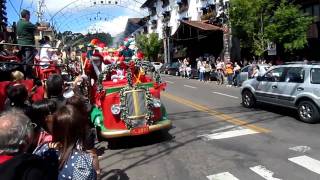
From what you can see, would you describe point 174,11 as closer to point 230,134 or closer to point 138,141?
point 230,134

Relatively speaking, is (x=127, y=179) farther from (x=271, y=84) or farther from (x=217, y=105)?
(x=217, y=105)

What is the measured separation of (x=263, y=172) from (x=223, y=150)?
5.83 ft

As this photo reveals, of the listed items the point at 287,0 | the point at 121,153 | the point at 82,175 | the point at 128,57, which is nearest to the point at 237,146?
the point at 121,153

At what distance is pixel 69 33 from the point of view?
139ft

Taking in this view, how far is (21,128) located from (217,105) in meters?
13.8

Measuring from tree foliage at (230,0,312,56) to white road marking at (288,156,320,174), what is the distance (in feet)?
Answer: 69.8

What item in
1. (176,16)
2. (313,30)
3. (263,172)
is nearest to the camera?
(263,172)

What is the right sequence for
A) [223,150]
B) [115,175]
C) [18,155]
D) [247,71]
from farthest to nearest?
[247,71] → [223,150] → [115,175] → [18,155]

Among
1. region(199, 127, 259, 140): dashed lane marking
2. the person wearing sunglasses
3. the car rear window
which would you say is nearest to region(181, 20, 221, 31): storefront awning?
the car rear window

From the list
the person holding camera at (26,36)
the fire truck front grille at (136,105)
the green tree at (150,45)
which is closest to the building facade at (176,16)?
the green tree at (150,45)

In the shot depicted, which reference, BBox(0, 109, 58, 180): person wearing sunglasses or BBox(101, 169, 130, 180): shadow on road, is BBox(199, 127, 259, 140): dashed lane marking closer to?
BBox(101, 169, 130, 180): shadow on road

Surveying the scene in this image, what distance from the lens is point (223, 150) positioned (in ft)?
30.0

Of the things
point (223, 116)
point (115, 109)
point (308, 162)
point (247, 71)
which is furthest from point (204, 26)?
point (308, 162)

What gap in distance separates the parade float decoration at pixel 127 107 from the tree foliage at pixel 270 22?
65.7 ft
